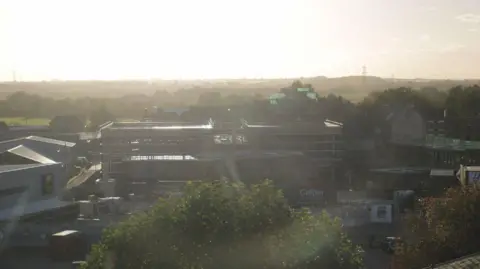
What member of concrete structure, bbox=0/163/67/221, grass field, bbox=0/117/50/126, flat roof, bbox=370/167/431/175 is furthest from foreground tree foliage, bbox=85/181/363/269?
grass field, bbox=0/117/50/126

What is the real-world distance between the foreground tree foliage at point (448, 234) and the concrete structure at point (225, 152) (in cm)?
958

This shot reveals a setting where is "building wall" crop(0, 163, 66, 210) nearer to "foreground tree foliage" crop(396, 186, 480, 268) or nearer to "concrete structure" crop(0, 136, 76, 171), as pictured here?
"concrete structure" crop(0, 136, 76, 171)

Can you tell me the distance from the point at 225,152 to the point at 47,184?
6205mm

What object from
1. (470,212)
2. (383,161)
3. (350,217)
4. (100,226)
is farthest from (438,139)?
(470,212)


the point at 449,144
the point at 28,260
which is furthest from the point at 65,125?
the point at 28,260

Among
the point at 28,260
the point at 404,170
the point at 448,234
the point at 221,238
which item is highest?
the point at 221,238

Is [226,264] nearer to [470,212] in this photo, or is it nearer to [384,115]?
[470,212]

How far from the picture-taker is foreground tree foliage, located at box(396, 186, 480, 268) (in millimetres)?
Result: 6449

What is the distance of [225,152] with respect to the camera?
18.1 meters

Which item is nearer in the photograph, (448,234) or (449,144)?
(448,234)

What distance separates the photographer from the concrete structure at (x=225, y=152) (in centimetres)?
1680

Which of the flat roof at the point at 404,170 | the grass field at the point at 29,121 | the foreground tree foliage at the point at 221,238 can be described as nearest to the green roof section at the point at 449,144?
the flat roof at the point at 404,170

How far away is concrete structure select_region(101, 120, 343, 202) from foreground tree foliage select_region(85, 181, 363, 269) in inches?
437

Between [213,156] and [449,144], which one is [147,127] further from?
[449,144]
